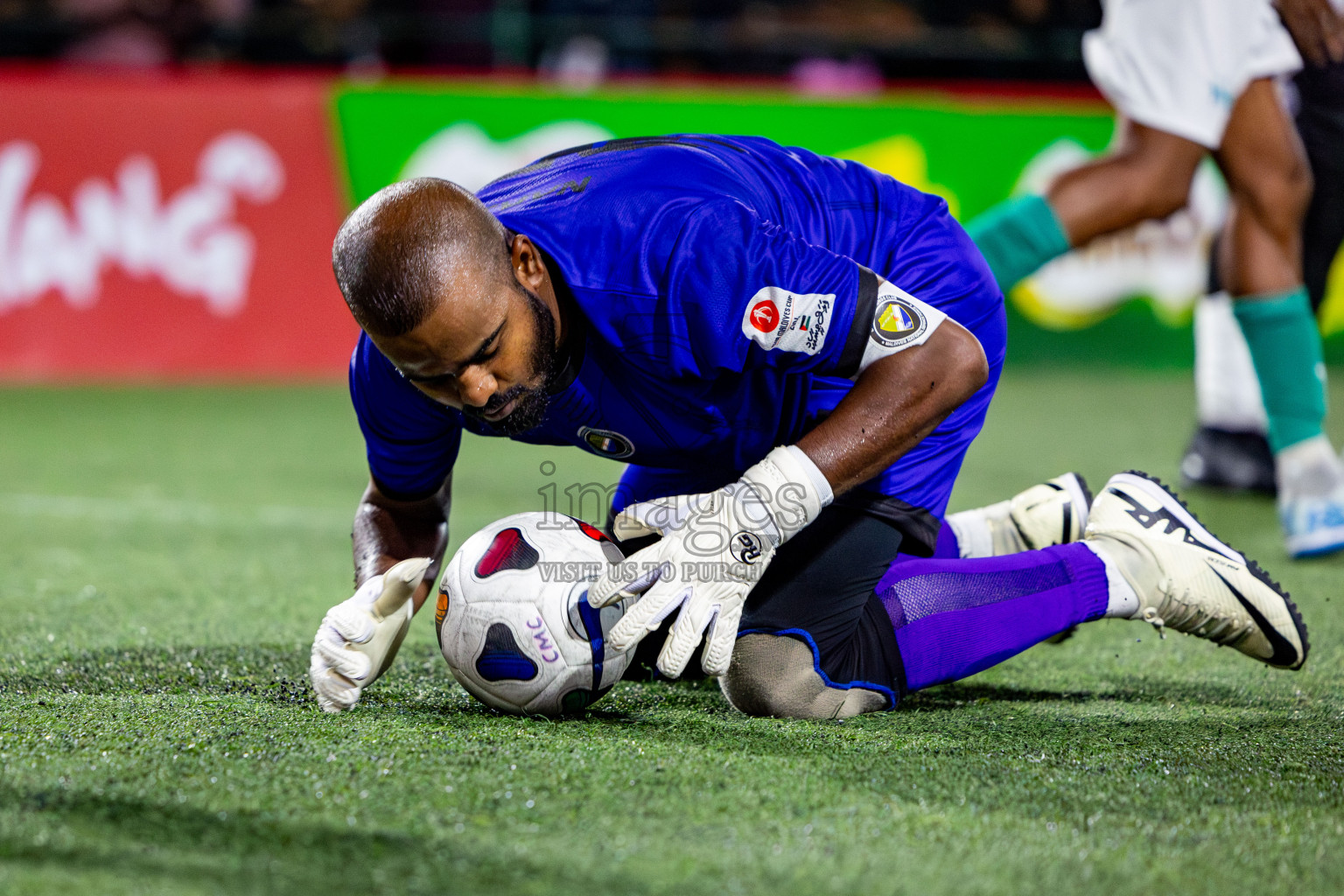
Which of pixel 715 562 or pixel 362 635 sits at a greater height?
pixel 715 562

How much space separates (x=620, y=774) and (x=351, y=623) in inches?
23.1

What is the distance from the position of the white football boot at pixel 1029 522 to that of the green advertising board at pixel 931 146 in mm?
4854

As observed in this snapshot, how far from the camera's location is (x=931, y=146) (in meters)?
7.74

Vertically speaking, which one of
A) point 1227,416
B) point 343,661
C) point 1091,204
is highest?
point 1091,204

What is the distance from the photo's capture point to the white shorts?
3666mm

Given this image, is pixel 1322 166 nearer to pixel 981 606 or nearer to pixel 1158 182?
pixel 1158 182

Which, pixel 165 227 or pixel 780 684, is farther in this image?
pixel 165 227

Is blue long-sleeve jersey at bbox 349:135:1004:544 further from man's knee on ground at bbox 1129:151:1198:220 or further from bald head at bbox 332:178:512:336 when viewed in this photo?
man's knee on ground at bbox 1129:151:1198:220

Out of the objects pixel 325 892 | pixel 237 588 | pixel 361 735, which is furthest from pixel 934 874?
pixel 237 588

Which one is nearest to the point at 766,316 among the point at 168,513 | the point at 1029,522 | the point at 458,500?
the point at 1029,522

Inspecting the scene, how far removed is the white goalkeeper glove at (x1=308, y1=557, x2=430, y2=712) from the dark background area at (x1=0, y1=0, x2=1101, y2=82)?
6139 mm

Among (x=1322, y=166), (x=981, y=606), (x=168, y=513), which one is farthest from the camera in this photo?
(x=1322, y=166)

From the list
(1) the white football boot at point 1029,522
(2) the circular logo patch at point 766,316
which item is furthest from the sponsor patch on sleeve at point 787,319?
(1) the white football boot at point 1029,522

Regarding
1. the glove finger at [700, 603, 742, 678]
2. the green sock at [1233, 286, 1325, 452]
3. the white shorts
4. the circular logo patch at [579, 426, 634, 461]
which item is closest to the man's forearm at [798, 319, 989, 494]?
the glove finger at [700, 603, 742, 678]
